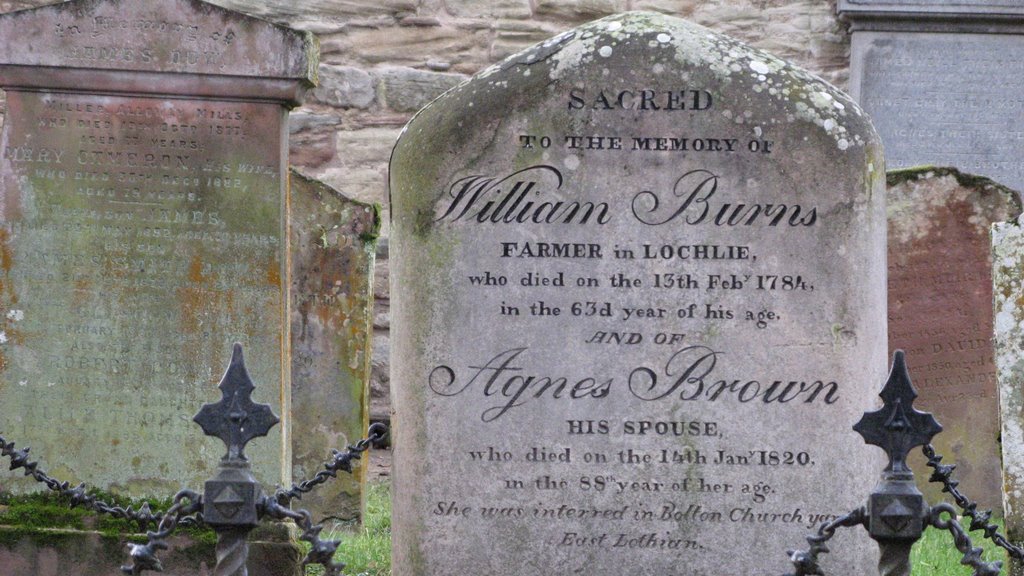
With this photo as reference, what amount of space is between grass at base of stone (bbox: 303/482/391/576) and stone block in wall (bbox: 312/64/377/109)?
120 inches

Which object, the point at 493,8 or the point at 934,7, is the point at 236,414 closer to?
the point at 493,8

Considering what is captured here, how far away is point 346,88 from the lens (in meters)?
10.2

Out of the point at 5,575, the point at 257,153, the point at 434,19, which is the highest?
the point at 434,19

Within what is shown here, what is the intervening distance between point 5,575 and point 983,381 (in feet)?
14.8

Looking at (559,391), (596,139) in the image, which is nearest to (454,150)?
(596,139)

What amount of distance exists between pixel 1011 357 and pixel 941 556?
1070 millimetres

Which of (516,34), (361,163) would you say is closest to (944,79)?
(516,34)

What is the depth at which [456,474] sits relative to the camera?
4.46 m

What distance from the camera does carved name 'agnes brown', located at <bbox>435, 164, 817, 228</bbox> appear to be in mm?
4449

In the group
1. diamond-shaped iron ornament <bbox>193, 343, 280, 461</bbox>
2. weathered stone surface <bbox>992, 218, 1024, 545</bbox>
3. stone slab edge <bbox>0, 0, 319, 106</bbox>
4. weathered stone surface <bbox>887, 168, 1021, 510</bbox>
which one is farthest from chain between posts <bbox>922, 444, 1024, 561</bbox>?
weathered stone surface <bbox>887, 168, 1021, 510</bbox>

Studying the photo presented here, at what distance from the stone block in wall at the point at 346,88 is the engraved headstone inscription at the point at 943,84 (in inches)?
123

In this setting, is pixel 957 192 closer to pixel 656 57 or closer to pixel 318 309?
pixel 318 309

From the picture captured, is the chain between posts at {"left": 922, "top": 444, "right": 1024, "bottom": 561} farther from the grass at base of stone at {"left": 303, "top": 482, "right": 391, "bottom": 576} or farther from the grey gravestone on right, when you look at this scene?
the grey gravestone on right

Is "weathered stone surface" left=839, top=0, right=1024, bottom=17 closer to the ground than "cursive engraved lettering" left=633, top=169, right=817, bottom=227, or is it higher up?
higher up
